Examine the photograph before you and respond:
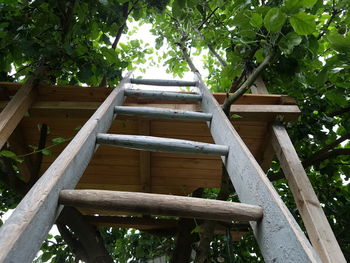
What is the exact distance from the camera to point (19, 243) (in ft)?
2.06

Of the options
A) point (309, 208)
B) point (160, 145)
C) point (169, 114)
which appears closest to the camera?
point (160, 145)

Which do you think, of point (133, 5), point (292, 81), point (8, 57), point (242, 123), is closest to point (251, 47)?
point (292, 81)

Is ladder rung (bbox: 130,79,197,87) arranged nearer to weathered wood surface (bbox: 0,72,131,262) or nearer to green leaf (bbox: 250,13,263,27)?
green leaf (bbox: 250,13,263,27)

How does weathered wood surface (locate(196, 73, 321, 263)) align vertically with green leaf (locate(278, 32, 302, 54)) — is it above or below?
below

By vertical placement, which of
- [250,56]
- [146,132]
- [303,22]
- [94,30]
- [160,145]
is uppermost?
[94,30]

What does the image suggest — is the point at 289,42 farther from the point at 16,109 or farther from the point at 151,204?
the point at 16,109

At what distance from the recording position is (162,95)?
1.89 metres

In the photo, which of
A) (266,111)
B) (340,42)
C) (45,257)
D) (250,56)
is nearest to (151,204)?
(340,42)

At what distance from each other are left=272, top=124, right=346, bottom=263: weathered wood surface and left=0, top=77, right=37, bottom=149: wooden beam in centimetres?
144

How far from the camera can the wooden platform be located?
6.36 feet

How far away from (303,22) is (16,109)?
1517 mm

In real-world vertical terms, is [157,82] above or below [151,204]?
above

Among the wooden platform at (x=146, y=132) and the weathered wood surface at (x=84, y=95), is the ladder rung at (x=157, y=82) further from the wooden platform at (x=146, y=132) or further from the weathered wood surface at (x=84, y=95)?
the weathered wood surface at (x=84, y=95)

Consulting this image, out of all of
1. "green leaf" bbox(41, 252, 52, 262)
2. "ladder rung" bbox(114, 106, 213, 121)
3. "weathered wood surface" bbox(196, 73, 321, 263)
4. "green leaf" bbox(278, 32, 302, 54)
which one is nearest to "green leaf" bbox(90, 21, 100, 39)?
"ladder rung" bbox(114, 106, 213, 121)
